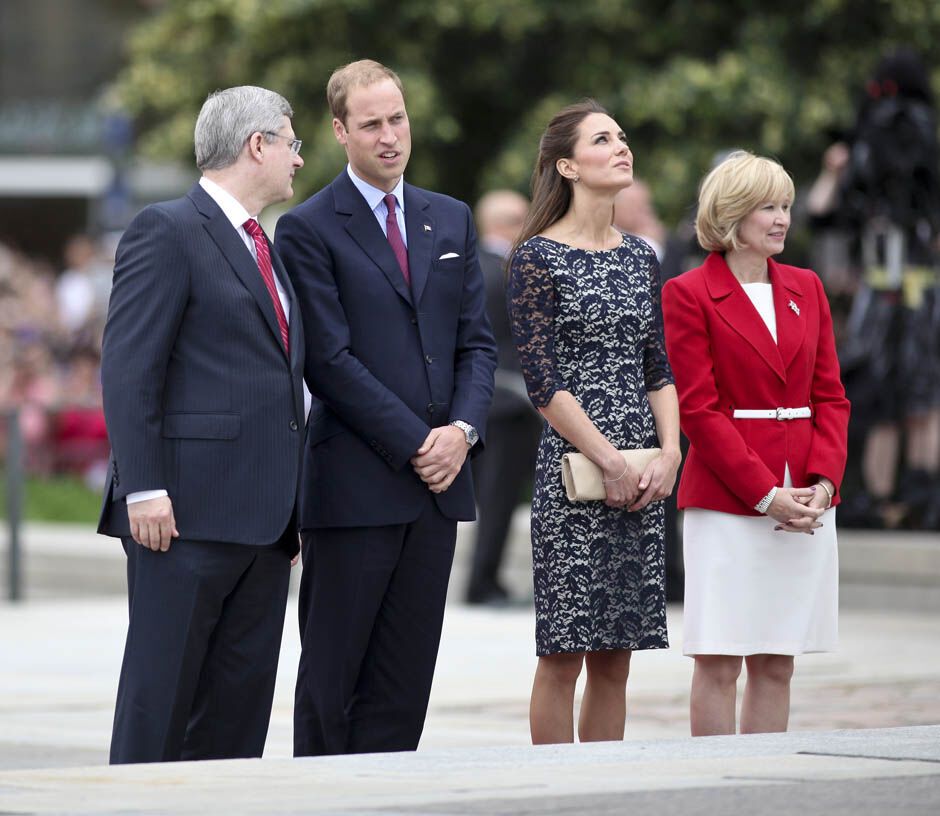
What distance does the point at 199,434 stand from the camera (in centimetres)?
589

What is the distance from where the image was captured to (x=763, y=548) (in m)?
6.40

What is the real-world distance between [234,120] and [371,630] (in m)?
1.45

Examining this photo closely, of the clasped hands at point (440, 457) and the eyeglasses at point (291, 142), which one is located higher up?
the eyeglasses at point (291, 142)

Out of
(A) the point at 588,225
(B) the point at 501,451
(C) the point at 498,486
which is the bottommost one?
(C) the point at 498,486

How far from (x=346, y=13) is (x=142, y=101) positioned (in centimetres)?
301

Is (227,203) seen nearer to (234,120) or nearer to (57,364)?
(234,120)

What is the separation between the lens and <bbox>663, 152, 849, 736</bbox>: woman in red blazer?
6387 mm

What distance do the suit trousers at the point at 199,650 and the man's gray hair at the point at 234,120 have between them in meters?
1.03

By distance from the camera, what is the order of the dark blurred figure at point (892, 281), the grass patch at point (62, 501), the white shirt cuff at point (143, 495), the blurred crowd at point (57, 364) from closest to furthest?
1. the white shirt cuff at point (143, 495)
2. the dark blurred figure at point (892, 281)
3. the blurred crowd at point (57, 364)
4. the grass patch at point (62, 501)

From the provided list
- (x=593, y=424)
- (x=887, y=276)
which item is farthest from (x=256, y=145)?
(x=887, y=276)

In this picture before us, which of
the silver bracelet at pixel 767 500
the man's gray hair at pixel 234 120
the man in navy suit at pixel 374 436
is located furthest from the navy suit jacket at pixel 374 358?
the silver bracelet at pixel 767 500

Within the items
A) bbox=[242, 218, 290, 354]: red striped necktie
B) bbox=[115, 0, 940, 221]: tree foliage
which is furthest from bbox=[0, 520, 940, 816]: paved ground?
bbox=[115, 0, 940, 221]: tree foliage

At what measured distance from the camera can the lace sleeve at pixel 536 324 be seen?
248 inches

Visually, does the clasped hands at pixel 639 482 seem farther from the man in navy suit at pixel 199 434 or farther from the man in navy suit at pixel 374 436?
the man in navy suit at pixel 199 434
